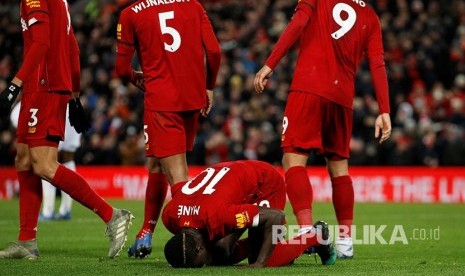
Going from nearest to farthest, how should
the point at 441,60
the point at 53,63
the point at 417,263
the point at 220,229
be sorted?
the point at 220,229
the point at 417,263
the point at 53,63
the point at 441,60

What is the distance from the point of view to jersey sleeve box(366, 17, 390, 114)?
848 centimetres

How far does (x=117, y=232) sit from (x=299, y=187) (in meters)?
1.57

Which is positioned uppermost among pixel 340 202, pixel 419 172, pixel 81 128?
pixel 81 128

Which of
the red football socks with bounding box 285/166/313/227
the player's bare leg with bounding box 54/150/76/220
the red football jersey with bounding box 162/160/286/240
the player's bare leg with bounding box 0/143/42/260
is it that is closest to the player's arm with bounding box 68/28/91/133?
the player's bare leg with bounding box 0/143/42/260

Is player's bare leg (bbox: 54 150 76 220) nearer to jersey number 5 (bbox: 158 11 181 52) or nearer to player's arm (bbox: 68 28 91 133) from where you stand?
player's arm (bbox: 68 28 91 133)

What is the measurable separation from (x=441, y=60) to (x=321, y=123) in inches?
567

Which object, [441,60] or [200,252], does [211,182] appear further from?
[441,60]

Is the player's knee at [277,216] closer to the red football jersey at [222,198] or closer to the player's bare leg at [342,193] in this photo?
the red football jersey at [222,198]

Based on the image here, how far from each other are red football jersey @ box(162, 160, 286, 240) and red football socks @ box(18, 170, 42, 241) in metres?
1.29

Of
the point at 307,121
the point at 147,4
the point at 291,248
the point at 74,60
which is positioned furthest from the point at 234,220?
the point at 74,60

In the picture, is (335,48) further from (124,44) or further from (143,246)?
(143,246)

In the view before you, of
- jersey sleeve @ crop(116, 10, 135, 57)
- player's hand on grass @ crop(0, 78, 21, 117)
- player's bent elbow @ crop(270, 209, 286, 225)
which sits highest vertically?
jersey sleeve @ crop(116, 10, 135, 57)

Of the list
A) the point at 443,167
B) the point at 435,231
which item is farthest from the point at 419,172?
the point at 435,231

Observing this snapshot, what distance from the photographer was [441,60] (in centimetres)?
2230
